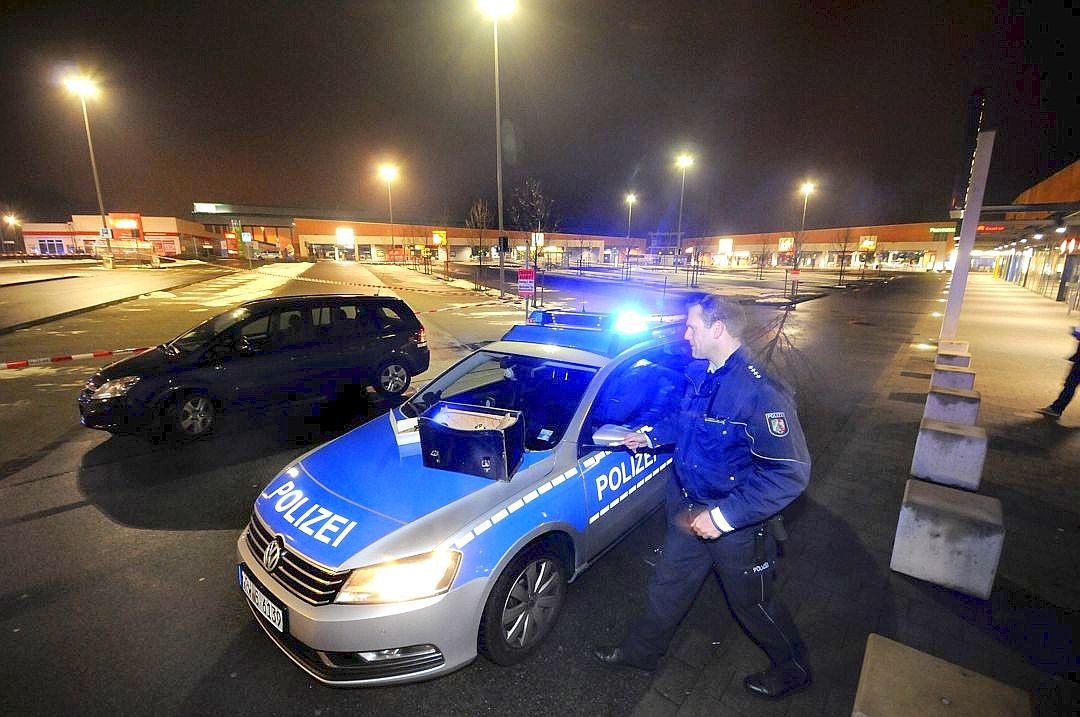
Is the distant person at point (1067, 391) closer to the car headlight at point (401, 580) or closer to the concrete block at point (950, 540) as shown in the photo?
the concrete block at point (950, 540)

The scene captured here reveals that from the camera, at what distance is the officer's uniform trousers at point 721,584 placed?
233 centimetres

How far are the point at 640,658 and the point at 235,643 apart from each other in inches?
93.7

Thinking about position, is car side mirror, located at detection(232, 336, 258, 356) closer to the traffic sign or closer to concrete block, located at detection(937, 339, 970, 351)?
the traffic sign

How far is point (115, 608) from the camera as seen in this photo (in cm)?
318

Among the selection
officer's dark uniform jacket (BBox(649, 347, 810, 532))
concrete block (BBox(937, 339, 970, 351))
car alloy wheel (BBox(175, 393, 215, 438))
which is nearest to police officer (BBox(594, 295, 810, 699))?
officer's dark uniform jacket (BBox(649, 347, 810, 532))

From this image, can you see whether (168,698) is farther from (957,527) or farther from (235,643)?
(957,527)

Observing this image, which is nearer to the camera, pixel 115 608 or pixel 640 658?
pixel 640 658

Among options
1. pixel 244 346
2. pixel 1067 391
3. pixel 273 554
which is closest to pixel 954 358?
pixel 1067 391

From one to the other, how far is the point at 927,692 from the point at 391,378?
7176mm

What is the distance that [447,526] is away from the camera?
2.48 meters

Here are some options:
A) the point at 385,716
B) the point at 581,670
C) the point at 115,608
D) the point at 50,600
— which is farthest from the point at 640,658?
the point at 50,600

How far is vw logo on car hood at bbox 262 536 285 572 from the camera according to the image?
2.58 metres

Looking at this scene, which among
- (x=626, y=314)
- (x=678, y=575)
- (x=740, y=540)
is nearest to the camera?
(x=740, y=540)

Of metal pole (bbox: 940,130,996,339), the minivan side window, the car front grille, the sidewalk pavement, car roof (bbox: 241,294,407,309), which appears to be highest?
metal pole (bbox: 940,130,996,339)
